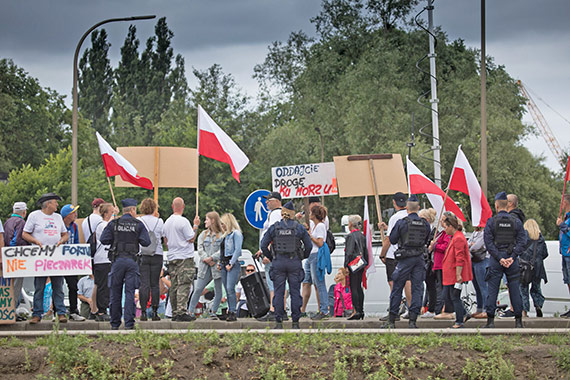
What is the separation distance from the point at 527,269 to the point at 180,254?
5676 mm

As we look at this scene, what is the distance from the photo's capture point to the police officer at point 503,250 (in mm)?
11703

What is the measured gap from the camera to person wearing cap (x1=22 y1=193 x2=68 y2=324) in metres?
12.3

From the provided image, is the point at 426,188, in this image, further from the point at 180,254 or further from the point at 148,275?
the point at 148,275

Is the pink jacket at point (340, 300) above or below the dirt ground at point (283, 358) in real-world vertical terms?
above

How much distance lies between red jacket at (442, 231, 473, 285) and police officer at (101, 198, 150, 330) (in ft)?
15.0

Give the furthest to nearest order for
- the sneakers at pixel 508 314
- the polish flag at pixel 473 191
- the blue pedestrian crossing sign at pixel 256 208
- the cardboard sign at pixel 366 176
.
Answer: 1. the blue pedestrian crossing sign at pixel 256 208
2. the cardboard sign at pixel 366 176
3. the sneakers at pixel 508 314
4. the polish flag at pixel 473 191

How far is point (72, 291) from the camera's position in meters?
12.9

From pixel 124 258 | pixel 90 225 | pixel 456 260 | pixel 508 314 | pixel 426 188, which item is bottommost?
pixel 508 314

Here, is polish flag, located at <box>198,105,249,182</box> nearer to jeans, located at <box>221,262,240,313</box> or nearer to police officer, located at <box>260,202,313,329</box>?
jeans, located at <box>221,262,240,313</box>

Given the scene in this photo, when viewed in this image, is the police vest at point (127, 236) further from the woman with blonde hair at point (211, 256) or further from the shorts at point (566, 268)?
the shorts at point (566, 268)

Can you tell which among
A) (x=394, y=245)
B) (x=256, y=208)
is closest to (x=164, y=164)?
(x=256, y=208)

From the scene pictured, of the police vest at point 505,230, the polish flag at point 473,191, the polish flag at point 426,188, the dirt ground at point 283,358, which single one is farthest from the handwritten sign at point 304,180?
the dirt ground at point 283,358

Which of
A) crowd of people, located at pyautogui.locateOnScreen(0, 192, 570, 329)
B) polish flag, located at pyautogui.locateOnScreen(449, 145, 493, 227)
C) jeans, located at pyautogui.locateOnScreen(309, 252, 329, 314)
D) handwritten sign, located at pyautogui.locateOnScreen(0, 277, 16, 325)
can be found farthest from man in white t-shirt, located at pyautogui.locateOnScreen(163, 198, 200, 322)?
Result: polish flag, located at pyautogui.locateOnScreen(449, 145, 493, 227)

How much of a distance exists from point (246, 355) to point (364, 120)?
2821 centimetres
